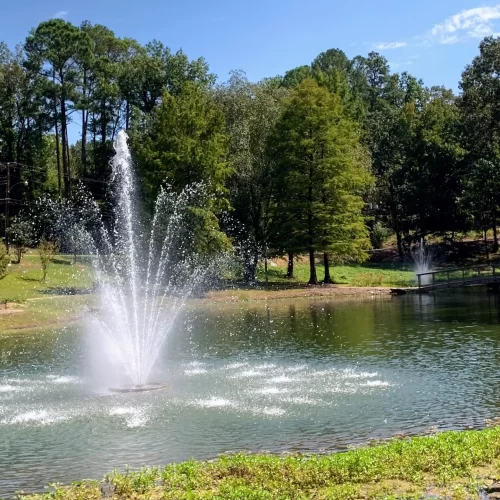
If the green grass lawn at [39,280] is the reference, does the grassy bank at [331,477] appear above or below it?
below

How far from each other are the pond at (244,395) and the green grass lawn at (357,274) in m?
26.9

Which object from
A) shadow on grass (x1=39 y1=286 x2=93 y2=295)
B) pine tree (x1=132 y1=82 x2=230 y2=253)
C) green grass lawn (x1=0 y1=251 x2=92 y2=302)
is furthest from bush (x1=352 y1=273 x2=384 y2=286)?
shadow on grass (x1=39 y1=286 x2=93 y2=295)

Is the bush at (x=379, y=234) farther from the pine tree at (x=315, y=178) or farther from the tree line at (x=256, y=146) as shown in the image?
the pine tree at (x=315, y=178)

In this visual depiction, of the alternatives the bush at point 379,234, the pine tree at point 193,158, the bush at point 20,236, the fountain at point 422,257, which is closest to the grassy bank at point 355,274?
the fountain at point 422,257

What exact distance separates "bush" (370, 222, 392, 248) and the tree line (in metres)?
0.33

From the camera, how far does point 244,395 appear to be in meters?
22.3

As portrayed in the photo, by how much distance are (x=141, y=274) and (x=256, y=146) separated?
711 inches

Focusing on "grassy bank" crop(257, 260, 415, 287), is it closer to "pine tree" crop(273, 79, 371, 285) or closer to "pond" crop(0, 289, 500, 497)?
"pine tree" crop(273, 79, 371, 285)

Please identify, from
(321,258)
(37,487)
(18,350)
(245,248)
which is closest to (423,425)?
(37,487)

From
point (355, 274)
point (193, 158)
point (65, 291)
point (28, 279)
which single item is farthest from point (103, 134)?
point (65, 291)

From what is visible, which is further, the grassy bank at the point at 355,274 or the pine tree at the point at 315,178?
the grassy bank at the point at 355,274

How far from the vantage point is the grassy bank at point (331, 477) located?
479 inches

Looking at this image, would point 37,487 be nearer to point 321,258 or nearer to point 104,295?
point 104,295

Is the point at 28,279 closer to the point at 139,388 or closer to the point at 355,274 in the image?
the point at 355,274
